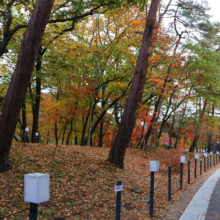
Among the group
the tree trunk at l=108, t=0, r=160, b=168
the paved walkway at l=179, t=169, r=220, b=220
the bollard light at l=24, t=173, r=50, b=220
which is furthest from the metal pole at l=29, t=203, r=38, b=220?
the tree trunk at l=108, t=0, r=160, b=168

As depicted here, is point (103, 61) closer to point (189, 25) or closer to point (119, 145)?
point (189, 25)

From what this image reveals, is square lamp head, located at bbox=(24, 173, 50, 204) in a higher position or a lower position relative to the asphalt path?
higher

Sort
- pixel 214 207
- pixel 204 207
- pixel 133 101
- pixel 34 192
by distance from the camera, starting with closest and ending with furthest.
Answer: pixel 34 192, pixel 204 207, pixel 214 207, pixel 133 101

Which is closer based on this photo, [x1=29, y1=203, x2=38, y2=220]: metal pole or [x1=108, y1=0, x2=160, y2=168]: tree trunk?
[x1=29, y1=203, x2=38, y2=220]: metal pole

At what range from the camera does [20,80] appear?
629 centimetres

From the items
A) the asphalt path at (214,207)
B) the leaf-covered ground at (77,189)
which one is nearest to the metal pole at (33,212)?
the leaf-covered ground at (77,189)

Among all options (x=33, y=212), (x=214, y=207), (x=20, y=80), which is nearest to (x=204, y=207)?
(x=214, y=207)

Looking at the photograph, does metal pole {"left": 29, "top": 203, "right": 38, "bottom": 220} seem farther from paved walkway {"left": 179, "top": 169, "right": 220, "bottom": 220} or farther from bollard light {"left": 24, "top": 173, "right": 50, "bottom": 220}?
paved walkway {"left": 179, "top": 169, "right": 220, "bottom": 220}

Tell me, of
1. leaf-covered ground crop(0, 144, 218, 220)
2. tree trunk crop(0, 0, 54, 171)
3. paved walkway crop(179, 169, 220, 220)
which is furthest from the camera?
tree trunk crop(0, 0, 54, 171)

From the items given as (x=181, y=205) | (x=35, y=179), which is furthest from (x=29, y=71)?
(x=181, y=205)

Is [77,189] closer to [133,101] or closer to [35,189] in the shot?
[35,189]

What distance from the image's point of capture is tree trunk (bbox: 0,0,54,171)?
20.5 ft

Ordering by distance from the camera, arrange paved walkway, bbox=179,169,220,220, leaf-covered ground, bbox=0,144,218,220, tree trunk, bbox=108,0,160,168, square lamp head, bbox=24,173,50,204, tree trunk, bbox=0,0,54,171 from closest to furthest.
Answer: square lamp head, bbox=24,173,50,204
leaf-covered ground, bbox=0,144,218,220
paved walkway, bbox=179,169,220,220
tree trunk, bbox=0,0,54,171
tree trunk, bbox=108,0,160,168

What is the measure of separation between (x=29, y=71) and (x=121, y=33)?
43.2 ft
